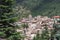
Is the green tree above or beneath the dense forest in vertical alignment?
above

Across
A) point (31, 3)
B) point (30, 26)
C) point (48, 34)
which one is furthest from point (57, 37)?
point (31, 3)

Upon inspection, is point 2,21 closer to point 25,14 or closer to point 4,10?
point 4,10

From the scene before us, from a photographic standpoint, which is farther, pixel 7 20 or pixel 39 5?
pixel 39 5

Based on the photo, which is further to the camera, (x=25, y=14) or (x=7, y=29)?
(x=25, y=14)

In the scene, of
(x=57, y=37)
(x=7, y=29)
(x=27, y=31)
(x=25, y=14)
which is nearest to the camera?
(x=7, y=29)

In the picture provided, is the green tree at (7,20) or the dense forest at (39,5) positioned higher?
the green tree at (7,20)

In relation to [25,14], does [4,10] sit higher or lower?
higher

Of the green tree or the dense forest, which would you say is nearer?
the green tree

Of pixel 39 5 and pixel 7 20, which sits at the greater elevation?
pixel 7 20
